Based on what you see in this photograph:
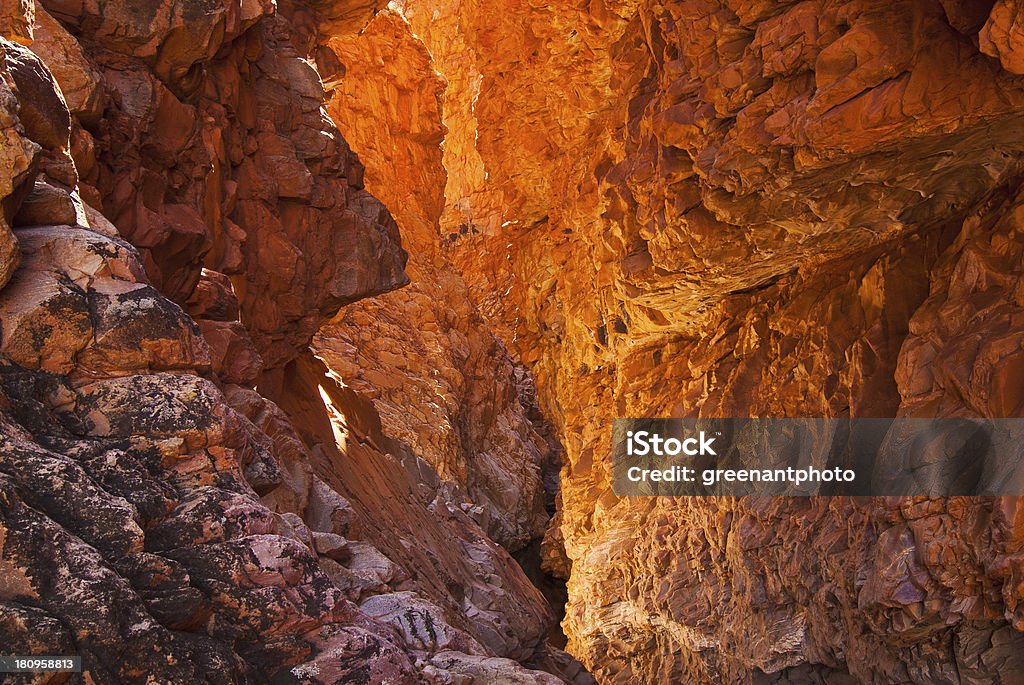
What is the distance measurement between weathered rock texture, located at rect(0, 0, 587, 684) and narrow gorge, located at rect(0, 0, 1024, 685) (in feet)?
0.09

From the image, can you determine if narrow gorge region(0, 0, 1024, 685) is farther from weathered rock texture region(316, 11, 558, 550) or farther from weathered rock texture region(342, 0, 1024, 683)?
weathered rock texture region(316, 11, 558, 550)

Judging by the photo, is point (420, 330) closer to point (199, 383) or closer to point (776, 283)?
point (776, 283)

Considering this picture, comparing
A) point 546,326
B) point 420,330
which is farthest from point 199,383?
point 420,330

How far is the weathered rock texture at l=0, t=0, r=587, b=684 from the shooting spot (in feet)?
15.0

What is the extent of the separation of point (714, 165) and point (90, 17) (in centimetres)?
702

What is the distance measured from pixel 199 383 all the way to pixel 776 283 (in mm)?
10998

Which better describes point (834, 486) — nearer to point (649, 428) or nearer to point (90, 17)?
point (649, 428)

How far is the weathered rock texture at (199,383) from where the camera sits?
15.0ft

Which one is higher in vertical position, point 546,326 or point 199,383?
point 546,326

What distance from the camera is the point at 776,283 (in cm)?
1459

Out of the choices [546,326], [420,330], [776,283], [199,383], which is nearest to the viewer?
[199,383]

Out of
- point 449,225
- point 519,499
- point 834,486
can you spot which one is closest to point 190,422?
point 834,486

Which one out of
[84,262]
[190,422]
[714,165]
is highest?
[714,165]

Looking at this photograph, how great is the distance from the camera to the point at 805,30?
9.48m
